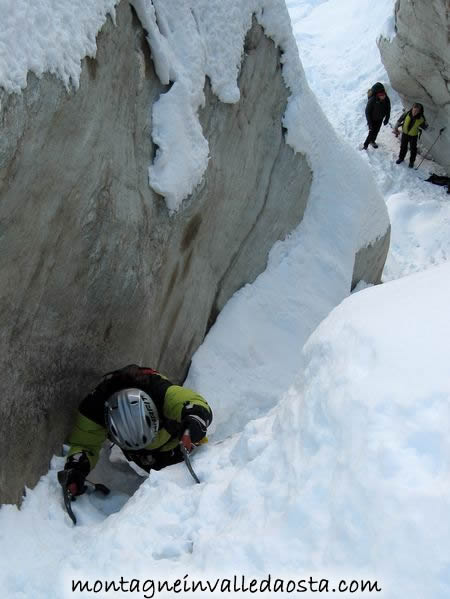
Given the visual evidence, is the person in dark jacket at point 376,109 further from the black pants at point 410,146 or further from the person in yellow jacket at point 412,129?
the black pants at point 410,146

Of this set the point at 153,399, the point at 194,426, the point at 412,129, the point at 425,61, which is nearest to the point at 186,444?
the point at 194,426

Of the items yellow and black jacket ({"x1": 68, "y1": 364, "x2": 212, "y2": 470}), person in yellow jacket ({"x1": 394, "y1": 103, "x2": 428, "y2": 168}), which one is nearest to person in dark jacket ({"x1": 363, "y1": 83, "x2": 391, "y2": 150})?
person in yellow jacket ({"x1": 394, "y1": 103, "x2": 428, "y2": 168})

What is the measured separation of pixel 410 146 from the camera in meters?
13.6

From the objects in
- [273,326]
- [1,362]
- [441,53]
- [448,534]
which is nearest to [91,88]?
[1,362]

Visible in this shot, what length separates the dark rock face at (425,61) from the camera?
1183 cm

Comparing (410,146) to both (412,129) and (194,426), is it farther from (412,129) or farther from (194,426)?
(194,426)

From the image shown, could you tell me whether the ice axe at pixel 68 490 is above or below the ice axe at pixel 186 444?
below

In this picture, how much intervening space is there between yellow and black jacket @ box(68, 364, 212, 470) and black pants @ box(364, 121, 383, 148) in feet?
35.0

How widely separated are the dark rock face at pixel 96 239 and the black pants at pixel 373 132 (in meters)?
7.90

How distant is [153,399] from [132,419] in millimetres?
340

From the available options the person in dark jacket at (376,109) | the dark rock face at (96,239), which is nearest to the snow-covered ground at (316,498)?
the dark rock face at (96,239)

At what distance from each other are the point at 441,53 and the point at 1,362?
1114 cm

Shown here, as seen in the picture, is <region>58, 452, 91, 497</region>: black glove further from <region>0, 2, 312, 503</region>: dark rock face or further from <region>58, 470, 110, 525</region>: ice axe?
<region>0, 2, 312, 503</region>: dark rock face

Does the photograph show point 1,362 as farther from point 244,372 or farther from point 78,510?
point 244,372
